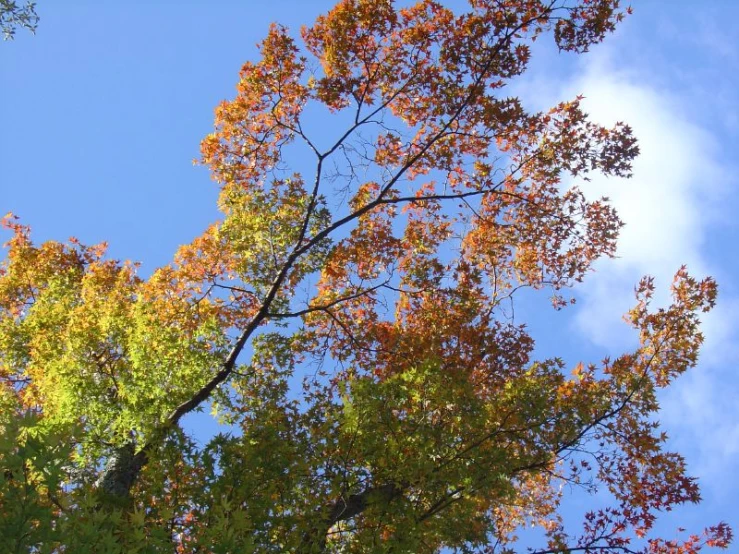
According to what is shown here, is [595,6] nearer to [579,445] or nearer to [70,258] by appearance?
[579,445]

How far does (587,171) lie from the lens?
12516 millimetres

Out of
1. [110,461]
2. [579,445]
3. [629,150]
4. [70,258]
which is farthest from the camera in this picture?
[70,258]

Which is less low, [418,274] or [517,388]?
[418,274]

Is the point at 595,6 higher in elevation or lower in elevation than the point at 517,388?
higher

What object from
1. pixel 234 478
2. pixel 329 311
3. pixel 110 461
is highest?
pixel 329 311

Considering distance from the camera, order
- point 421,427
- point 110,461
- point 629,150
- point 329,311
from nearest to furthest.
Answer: point 421,427, point 110,461, point 629,150, point 329,311

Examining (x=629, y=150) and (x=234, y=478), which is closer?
(x=234, y=478)

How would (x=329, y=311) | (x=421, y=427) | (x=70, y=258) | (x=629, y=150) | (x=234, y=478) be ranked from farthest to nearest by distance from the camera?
(x=70, y=258) < (x=329, y=311) < (x=629, y=150) < (x=421, y=427) < (x=234, y=478)

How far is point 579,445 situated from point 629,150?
5492mm

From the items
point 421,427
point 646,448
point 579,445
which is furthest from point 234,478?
point 646,448

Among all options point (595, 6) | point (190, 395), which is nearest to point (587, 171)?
point (595, 6)

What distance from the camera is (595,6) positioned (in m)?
11.9

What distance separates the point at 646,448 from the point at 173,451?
315 inches

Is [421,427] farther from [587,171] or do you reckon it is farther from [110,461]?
[587,171]
